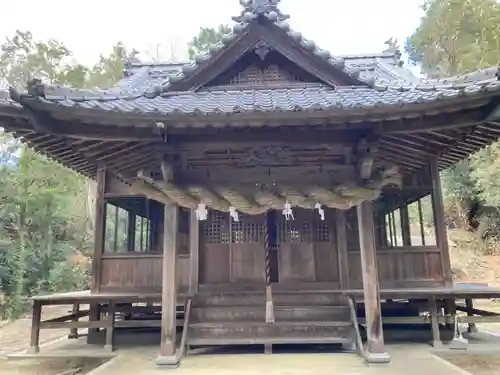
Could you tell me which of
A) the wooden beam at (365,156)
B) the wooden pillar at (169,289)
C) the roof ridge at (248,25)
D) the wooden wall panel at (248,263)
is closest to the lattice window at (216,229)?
the wooden wall panel at (248,263)

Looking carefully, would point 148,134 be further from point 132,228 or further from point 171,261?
point 132,228

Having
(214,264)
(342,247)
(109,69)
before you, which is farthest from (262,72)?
(109,69)

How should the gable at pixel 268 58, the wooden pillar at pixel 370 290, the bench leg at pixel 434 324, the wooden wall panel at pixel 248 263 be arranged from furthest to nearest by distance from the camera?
the wooden wall panel at pixel 248 263
the bench leg at pixel 434 324
the gable at pixel 268 58
the wooden pillar at pixel 370 290

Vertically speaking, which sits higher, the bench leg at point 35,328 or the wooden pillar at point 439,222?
the wooden pillar at point 439,222

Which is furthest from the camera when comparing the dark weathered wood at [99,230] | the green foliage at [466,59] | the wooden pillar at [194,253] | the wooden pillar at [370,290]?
the green foliage at [466,59]

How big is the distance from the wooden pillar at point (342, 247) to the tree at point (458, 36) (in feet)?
49.5

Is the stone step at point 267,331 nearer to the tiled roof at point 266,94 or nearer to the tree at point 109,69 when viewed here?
the tiled roof at point 266,94

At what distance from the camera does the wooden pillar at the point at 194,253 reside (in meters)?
7.68

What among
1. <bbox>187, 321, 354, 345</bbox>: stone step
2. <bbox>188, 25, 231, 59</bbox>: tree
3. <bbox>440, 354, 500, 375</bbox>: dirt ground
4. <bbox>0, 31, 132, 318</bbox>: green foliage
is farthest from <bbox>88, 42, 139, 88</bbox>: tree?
<bbox>440, 354, 500, 375</bbox>: dirt ground

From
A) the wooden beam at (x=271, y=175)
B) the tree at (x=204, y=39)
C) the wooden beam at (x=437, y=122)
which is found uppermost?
the tree at (x=204, y=39)

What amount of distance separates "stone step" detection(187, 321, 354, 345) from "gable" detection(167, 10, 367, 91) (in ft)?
12.7

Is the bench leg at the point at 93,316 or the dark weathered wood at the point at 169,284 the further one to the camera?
the bench leg at the point at 93,316

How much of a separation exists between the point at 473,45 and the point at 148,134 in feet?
70.5

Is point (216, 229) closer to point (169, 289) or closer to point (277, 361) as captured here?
point (169, 289)
